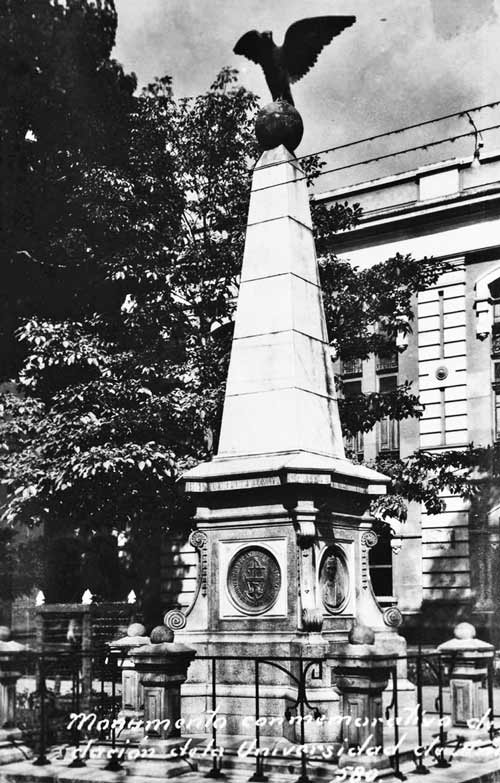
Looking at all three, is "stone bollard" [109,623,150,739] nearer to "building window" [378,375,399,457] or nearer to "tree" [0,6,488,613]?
"tree" [0,6,488,613]

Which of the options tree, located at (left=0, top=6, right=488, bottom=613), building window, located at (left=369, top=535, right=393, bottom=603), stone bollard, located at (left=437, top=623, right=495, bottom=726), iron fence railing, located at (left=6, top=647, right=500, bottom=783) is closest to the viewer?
iron fence railing, located at (left=6, top=647, right=500, bottom=783)

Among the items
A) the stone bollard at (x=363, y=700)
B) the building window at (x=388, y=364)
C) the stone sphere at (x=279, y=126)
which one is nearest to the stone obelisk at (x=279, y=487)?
the stone sphere at (x=279, y=126)

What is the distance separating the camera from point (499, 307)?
87.1ft

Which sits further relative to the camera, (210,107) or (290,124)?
(210,107)

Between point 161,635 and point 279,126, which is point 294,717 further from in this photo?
point 279,126

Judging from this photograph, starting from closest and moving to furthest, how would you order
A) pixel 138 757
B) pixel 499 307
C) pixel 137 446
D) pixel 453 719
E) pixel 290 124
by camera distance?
pixel 138 757 < pixel 453 719 < pixel 290 124 < pixel 137 446 < pixel 499 307

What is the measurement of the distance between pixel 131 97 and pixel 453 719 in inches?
529

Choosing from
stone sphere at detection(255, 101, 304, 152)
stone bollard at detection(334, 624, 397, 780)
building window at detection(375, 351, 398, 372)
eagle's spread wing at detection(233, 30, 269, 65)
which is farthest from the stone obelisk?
building window at detection(375, 351, 398, 372)

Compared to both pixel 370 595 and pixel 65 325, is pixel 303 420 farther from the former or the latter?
pixel 65 325

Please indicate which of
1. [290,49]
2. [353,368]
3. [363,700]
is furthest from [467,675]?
[353,368]

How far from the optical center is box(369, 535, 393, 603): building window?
27.4m

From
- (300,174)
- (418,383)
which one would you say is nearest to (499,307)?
(418,383)

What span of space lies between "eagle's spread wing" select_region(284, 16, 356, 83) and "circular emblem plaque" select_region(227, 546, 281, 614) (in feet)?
19.9

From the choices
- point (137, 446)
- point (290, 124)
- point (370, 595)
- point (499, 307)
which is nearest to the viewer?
point (370, 595)
